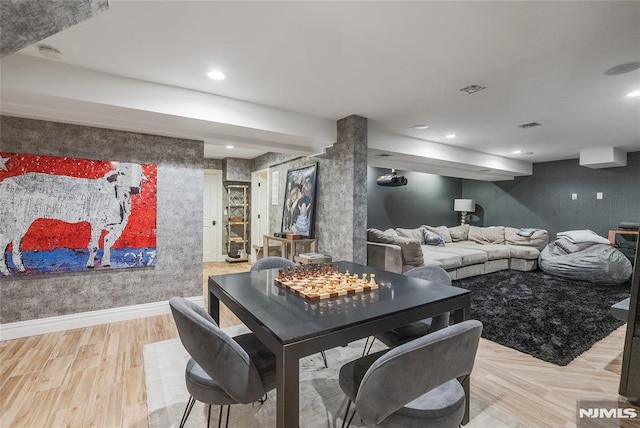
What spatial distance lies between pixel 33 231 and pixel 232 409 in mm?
2699

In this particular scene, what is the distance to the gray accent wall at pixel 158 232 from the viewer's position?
2924 mm

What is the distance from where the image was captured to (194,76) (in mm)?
2607

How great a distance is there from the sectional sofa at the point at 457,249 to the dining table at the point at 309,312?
2548 millimetres

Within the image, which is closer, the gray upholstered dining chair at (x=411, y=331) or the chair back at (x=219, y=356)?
the chair back at (x=219, y=356)

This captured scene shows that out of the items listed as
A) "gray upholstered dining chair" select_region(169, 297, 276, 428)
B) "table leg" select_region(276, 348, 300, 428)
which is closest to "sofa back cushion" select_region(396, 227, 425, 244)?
"gray upholstered dining chair" select_region(169, 297, 276, 428)

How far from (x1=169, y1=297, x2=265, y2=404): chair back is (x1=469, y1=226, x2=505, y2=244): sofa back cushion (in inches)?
281

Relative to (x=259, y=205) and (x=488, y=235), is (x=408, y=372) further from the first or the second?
(x=488, y=235)

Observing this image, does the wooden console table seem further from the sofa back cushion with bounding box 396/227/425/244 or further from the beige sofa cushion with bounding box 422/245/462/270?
the sofa back cushion with bounding box 396/227/425/244

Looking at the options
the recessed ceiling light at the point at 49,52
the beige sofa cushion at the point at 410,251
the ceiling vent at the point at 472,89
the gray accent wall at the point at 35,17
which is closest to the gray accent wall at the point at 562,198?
the beige sofa cushion at the point at 410,251

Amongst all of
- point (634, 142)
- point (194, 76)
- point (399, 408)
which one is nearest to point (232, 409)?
point (399, 408)

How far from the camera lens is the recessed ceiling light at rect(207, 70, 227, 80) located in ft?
8.32

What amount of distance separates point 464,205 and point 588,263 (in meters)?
2.97

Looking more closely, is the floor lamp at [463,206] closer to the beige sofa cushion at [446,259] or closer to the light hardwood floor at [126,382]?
the beige sofa cushion at [446,259]

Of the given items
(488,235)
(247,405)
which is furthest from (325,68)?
(488,235)
